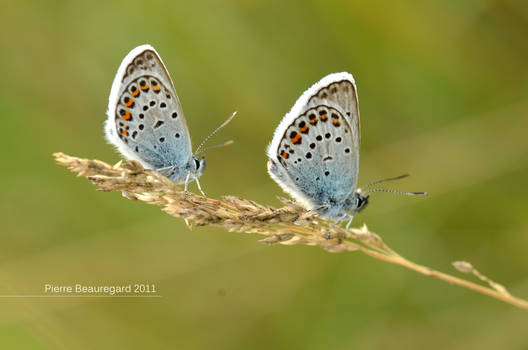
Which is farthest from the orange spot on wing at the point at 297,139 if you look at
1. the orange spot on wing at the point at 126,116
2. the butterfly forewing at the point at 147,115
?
the orange spot on wing at the point at 126,116

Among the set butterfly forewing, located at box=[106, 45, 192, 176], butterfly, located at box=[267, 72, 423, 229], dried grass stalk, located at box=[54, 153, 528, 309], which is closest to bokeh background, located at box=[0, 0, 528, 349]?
butterfly, located at box=[267, 72, 423, 229]

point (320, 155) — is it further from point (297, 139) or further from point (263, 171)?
point (263, 171)

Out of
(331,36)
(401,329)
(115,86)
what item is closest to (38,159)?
(115,86)

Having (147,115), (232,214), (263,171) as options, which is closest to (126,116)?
(147,115)

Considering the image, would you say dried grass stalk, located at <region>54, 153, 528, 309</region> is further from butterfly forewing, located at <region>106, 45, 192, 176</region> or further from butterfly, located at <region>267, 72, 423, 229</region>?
butterfly forewing, located at <region>106, 45, 192, 176</region>

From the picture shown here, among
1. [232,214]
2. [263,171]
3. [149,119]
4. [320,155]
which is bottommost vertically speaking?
[232,214]

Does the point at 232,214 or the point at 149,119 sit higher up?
the point at 149,119
